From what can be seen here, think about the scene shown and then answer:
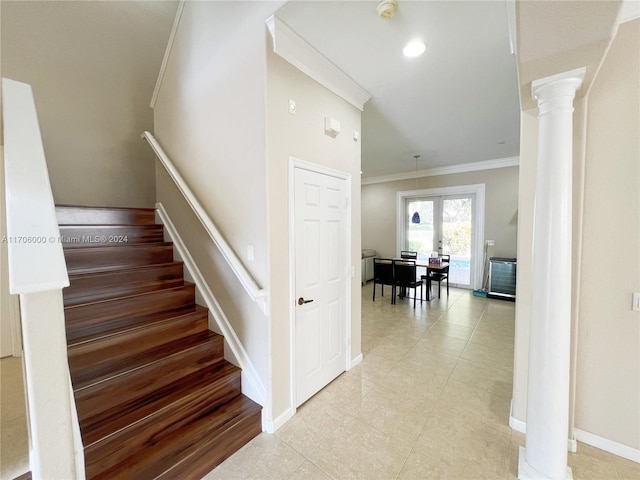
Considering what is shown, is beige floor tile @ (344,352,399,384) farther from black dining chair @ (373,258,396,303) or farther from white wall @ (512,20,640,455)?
black dining chair @ (373,258,396,303)

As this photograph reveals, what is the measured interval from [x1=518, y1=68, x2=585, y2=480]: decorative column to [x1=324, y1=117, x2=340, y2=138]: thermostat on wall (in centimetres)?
139

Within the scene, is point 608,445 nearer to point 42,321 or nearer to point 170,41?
point 42,321

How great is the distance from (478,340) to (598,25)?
3.33m

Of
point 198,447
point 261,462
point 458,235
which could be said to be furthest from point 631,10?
point 458,235

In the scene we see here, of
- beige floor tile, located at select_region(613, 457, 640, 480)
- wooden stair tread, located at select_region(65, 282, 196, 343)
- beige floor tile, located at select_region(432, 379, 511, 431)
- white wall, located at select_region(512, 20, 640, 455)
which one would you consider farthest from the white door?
beige floor tile, located at select_region(613, 457, 640, 480)

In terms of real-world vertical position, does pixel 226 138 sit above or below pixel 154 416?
above

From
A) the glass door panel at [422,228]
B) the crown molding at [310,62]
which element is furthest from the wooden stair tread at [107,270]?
the glass door panel at [422,228]

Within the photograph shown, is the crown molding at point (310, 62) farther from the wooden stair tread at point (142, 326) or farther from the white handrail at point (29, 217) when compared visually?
the wooden stair tread at point (142, 326)

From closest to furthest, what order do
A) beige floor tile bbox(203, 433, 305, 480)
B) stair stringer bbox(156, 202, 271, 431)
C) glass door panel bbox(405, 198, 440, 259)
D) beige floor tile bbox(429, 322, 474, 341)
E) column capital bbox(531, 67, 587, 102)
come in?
column capital bbox(531, 67, 587, 102), beige floor tile bbox(203, 433, 305, 480), stair stringer bbox(156, 202, 271, 431), beige floor tile bbox(429, 322, 474, 341), glass door panel bbox(405, 198, 440, 259)

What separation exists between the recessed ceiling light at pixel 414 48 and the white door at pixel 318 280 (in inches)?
45.1

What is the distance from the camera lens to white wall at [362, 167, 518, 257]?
548 centimetres

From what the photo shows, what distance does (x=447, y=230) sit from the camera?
6328 millimetres

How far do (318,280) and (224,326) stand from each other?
0.89 meters

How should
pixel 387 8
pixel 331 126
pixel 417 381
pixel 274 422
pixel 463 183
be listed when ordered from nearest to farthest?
pixel 387 8 < pixel 274 422 < pixel 331 126 < pixel 417 381 < pixel 463 183
